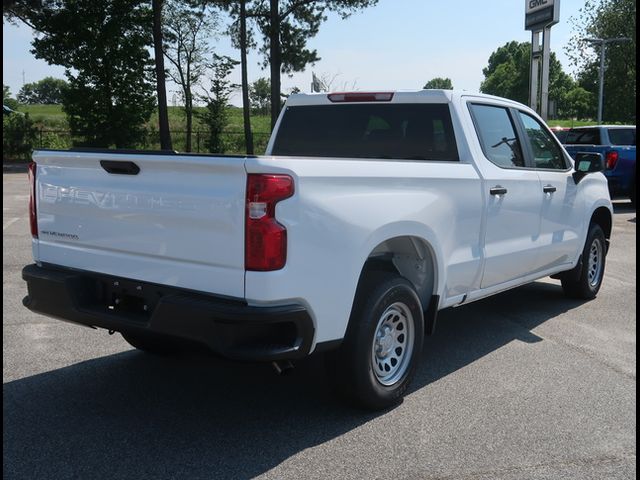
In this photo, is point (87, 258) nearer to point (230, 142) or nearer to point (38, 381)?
point (38, 381)

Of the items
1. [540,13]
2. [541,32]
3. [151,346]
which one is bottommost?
[151,346]

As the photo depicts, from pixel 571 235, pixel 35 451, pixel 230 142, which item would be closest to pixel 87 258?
pixel 35 451

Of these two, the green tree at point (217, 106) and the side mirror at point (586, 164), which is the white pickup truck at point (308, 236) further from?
the green tree at point (217, 106)

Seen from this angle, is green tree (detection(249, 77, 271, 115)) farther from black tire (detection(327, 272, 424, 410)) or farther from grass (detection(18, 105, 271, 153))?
black tire (detection(327, 272, 424, 410))

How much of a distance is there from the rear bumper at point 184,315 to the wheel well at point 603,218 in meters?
4.79

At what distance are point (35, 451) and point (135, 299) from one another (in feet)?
3.02

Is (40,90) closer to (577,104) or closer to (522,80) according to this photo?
(522,80)

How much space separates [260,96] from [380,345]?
36743 millimetres

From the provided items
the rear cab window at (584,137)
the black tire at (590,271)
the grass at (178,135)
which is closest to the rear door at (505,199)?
the black tire at (590,271)

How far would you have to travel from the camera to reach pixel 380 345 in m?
4.17

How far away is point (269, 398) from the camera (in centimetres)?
432

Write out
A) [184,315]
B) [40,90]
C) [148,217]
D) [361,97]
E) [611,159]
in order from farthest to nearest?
1. [40,90]
2. [611,159]
3. [361,97]
4. [148,217]
5. [184,315]

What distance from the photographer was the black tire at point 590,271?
7020 millimetres

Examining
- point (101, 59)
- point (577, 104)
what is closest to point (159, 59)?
point (101, 59)
